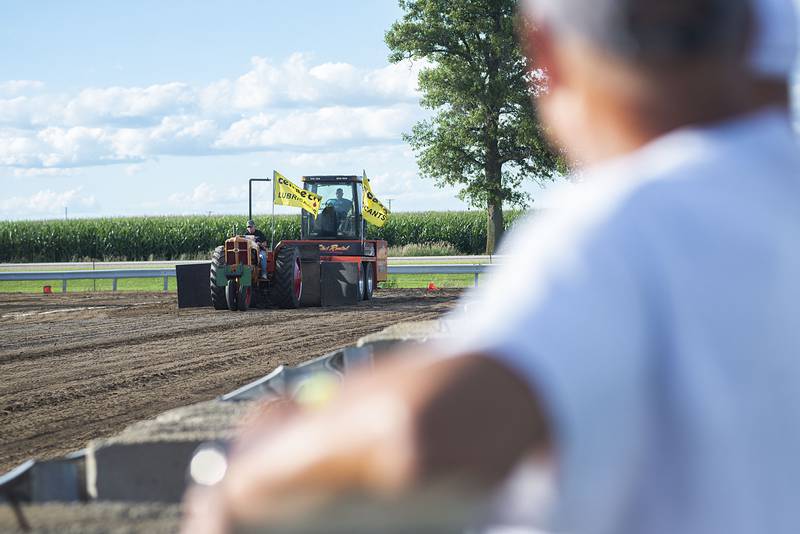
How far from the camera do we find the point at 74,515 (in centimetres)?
204

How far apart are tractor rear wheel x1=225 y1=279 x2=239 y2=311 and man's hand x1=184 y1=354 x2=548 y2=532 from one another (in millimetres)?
20486

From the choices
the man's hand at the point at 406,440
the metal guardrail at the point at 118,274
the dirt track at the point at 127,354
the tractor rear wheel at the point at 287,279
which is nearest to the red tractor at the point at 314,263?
the tractor rear wheel at the point at 287,279

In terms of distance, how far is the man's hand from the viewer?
0.81 m

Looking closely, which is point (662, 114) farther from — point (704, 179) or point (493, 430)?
point (493, 430)

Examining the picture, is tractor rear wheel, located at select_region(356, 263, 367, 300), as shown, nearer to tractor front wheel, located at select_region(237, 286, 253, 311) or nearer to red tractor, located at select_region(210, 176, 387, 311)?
red tractor, located at select_region(210, 176, 387, 311)

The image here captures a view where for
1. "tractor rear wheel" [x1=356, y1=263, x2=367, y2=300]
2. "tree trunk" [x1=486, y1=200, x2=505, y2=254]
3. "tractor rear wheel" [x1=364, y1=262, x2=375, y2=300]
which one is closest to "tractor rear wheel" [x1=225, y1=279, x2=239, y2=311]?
"tractor rear wheel" [x1=356, y1=263, x2=367, y2=300]

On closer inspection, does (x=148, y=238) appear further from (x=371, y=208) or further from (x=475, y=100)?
(x=371, y=208)

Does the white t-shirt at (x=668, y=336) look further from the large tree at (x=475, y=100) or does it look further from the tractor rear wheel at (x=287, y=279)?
the large tree at (x=475, y=100)

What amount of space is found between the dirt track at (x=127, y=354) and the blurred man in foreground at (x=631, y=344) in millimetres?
7933

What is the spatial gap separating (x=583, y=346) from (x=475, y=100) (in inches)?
1817

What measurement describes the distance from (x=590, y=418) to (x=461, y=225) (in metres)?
58.2

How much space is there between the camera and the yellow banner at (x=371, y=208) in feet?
81.3

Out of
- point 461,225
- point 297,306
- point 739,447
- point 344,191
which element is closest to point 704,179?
point 739,447

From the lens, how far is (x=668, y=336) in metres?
0.89
